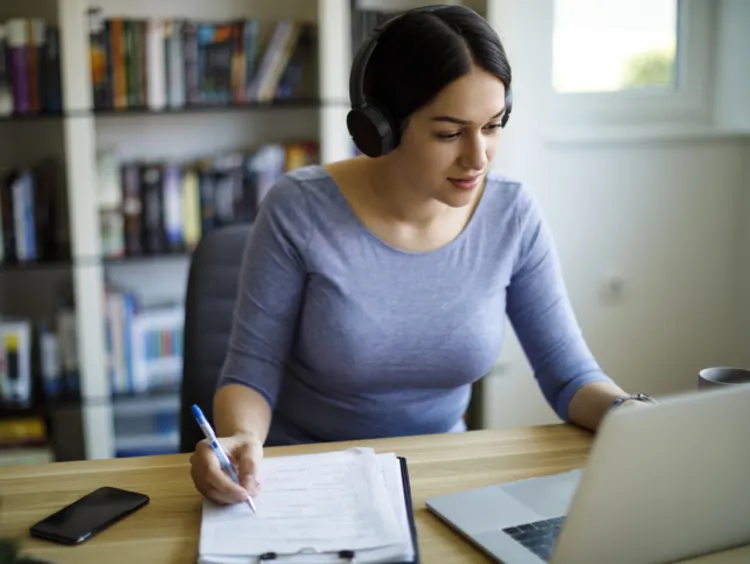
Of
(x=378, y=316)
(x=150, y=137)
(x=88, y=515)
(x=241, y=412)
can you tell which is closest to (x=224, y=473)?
(x=88, y=515)

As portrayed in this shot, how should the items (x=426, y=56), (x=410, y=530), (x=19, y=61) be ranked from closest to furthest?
(x=410, y=530)
(x=426, y=56)
(x=19, y=61)

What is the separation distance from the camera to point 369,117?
4.24ft

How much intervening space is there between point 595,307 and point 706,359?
45cm

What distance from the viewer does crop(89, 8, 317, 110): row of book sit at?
2449 mm

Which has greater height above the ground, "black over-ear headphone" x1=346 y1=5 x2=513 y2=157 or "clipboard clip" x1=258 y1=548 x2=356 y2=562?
"black over-ear headphone" x1=346 y1=5 x2=513 y2=157

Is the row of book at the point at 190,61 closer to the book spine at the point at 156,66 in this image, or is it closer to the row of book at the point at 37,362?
the book spine at the point at 156,66

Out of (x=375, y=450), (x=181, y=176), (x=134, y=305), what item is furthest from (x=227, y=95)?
(x=375, y=450)

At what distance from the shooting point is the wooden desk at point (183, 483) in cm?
93

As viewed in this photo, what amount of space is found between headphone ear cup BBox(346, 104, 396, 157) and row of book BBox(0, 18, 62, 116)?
1.41 meters

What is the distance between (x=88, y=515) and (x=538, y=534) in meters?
0.50

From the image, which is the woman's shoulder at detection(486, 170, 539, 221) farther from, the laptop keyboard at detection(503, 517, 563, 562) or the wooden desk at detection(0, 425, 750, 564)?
the laptop keyboard at detection(503, 517, 563, 562)

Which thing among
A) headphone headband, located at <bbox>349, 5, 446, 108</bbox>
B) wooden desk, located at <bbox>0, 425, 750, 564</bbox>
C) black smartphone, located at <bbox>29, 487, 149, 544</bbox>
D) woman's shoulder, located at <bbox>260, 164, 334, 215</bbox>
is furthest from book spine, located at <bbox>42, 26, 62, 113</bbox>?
black smartphone, located at <bbox>29, 487, 149, 544</bbox>

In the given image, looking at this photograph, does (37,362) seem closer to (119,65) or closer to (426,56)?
(119,65)

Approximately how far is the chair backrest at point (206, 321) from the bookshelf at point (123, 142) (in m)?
0.97
